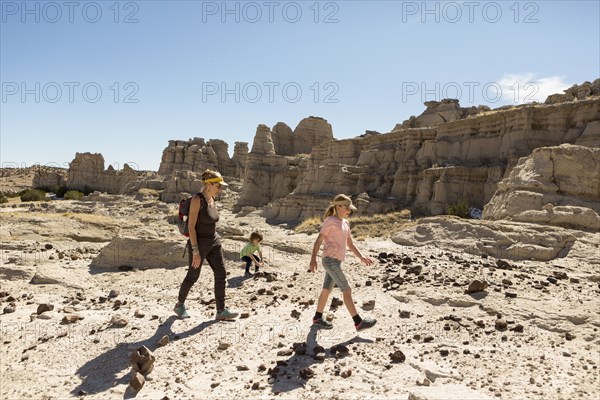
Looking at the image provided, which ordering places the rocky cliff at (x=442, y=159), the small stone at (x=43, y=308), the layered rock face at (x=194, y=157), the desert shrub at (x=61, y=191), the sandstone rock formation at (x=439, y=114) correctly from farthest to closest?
the layered rock face at (x=194, y=157)
the desert shrub at (x=61, y=191)
the sandstone rock formation at (x=439, y=114)
the rocky cliff at (x=442, y=159)
the small stone at (x=43, y=308)

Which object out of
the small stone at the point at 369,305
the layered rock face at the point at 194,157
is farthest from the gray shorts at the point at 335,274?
the layered rock face at the point at 194,157

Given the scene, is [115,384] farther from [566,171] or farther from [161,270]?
[566,171]

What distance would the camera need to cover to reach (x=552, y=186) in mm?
12711

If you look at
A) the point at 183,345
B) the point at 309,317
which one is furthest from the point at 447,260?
the point at 183,345

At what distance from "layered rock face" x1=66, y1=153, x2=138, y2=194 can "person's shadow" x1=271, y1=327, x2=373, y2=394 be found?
68325 millimetres

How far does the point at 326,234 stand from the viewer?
579 centimetres

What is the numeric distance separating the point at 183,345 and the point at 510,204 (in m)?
10.8

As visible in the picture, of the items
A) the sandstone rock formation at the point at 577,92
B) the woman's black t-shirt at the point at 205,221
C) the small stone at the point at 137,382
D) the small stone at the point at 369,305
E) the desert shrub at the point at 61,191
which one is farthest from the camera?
the desert shrub at the point at 61,191

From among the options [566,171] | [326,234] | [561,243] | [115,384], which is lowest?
[115,384]

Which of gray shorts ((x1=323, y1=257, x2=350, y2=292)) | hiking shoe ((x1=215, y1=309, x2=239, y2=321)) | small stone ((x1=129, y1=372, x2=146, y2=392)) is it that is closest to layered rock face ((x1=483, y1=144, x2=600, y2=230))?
gray shorts ((x1=323, y1=257, x2=350, y2=292))

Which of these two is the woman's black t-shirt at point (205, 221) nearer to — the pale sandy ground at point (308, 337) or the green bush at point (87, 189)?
the pale sandy ground at point (308, 337)

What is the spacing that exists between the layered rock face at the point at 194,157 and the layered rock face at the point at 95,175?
7.84m

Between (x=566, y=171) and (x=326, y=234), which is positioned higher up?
(x=566, y=171)

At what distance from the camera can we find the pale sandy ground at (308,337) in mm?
4207
